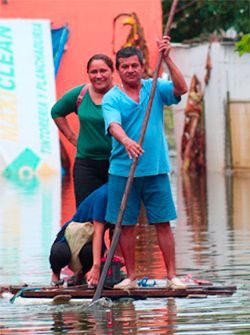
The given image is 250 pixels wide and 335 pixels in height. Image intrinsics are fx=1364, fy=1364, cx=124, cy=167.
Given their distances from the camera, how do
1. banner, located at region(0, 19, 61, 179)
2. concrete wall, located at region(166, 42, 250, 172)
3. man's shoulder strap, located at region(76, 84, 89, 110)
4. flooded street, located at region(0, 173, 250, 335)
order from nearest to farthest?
flooded street, located at region(0, 173, 250, 335) → man's shoulder strap, located at region(76, 84, 89, 110) → concrete wall, located at region(166, 42, 250, 172) → banner, located at region(0, 19, 61, 179)

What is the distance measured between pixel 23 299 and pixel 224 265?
240cm

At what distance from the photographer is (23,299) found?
9109 millimetres

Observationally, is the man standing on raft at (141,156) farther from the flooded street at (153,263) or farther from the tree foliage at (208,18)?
the tree foliage at (208,18)

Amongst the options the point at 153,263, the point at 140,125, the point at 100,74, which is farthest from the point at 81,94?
the point at 153,263

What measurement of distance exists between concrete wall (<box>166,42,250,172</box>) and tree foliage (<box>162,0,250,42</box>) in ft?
4.34

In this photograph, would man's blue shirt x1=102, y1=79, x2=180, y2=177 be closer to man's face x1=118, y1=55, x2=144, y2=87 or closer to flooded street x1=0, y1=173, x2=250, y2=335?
man's face x1=118, y1=55, x2=144, y2=87

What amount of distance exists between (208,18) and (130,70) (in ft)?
68.3

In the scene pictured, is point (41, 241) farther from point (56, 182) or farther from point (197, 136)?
point (197, 136)

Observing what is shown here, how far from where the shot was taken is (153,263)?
11.3 m

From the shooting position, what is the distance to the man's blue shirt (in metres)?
9.32

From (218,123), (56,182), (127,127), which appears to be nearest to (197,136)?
(218,123)

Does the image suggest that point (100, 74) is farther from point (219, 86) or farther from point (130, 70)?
point (219, 86)

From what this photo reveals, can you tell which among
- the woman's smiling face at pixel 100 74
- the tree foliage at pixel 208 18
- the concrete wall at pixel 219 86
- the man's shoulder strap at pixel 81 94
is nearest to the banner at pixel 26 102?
the concrete wall at pixel 219 86

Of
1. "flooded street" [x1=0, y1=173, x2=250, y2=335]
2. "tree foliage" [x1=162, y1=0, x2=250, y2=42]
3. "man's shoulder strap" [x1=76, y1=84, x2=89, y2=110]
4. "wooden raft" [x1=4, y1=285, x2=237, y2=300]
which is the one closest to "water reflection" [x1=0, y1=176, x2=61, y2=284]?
"flooded street" [x1=0, y1=173, x2=250, y2=335]
